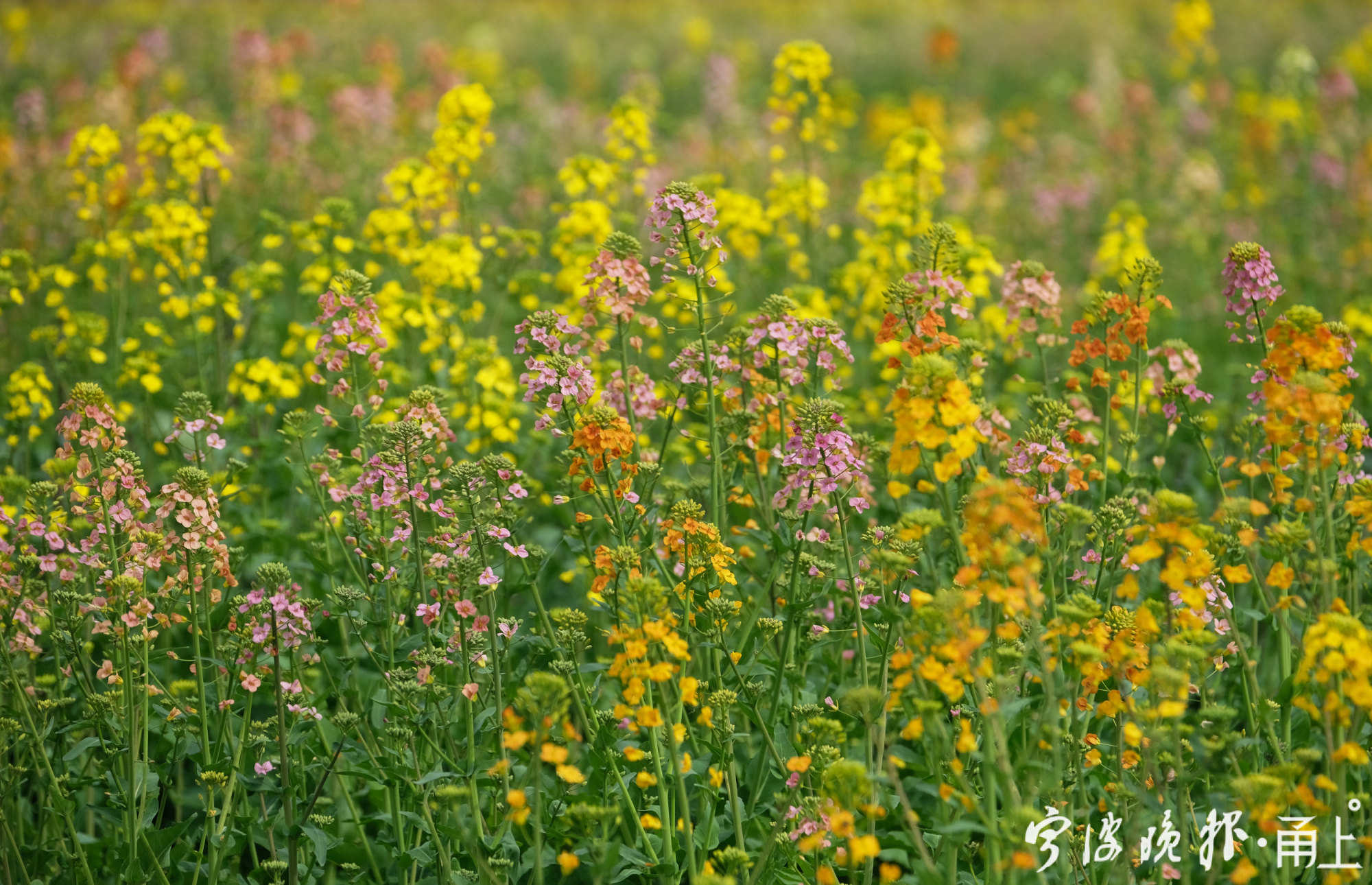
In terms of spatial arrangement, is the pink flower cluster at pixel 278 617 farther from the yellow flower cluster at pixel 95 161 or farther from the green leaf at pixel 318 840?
the yellow flower cluster at pixel 95 161

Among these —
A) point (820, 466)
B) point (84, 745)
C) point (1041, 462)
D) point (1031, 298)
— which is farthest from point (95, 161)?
point (1041, 462)

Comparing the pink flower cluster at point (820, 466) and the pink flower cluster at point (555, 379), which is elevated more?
the pink flower cluster at point (555, 379)

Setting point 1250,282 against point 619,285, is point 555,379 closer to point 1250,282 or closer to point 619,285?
point 619,285

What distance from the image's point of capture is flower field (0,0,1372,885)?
9.22 ft

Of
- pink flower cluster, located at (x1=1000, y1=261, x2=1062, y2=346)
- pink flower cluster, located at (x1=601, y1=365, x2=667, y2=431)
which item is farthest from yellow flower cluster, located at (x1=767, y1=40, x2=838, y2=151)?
pink flower cluster, located at (x1=601, y1=365, x2=667, y2=431)

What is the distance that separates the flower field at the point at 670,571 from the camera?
111 inches

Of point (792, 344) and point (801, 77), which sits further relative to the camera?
point (801, 77)

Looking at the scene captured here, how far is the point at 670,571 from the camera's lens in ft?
13.6

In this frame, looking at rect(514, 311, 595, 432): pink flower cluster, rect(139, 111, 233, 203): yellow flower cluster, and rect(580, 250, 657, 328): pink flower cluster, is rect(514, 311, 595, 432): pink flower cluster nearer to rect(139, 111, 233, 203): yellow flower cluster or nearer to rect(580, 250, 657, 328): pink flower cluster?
rect(580, 250, 657, 328): pink flower cluster

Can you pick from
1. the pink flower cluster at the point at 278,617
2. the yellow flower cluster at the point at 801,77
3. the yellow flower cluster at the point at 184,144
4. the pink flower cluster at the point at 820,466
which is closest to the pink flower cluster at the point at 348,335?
the pink flower cluster at the point at 278,617

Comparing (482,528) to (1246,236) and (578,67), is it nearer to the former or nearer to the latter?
Result: (1246,236)

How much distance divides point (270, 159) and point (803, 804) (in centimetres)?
716

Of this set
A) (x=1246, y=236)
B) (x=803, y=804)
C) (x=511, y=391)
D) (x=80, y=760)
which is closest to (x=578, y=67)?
(x=1246, y=236)

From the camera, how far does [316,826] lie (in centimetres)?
341
